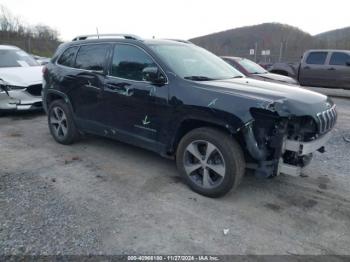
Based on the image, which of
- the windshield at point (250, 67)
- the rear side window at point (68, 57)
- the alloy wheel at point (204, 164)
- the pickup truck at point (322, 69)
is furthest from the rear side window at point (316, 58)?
the alloy wheel at point (204, 164)

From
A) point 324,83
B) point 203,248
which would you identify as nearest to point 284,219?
point 203,248

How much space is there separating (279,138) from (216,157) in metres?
0.77

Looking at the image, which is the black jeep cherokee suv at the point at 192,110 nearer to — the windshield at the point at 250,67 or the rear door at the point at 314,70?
the windshield at the point at 250,67

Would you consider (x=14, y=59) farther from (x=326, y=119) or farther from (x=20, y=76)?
(x=326, y=119)

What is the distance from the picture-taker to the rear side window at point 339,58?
1217 cm

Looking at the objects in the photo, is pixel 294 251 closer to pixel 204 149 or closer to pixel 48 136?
pixel 204 149

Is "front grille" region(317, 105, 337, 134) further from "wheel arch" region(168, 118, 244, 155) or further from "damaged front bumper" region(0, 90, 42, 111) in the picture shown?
"damaged front bumper" region(0, 90, 42, 111)

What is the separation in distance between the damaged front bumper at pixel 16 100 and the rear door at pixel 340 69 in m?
10.3

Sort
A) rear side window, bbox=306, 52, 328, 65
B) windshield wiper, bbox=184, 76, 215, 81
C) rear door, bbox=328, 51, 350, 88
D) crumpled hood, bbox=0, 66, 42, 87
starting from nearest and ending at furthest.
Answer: windshield wiper, bbox=184, 76, 215, 81
crumpled hood, bbox=0, 66, 42, 87
rear door, bbox=328, 51, 350, 88
rear side window, bbox=306, 52, 328, 65

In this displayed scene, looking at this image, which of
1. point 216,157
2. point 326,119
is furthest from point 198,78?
point 326,119

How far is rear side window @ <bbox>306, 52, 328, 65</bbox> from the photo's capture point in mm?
12641

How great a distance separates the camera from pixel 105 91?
4.86 m

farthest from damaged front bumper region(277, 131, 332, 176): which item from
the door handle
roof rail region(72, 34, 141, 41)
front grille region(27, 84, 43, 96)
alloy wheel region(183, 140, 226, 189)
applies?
front grille region(27, 84, 43, 96)

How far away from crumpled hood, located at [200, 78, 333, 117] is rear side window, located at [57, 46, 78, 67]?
2661mm
